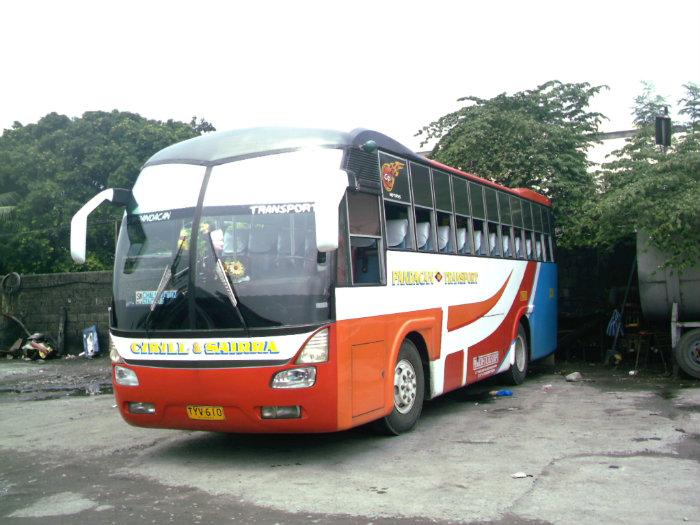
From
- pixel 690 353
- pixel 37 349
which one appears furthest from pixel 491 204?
pixel 37 349

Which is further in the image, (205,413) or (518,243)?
(518,243)

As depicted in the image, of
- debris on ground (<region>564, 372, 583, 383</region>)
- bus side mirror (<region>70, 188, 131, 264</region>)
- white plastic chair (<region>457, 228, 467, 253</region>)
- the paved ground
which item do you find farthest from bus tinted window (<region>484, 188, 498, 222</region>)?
bus side mirror (<region>70, 188, 131, 264</region>)

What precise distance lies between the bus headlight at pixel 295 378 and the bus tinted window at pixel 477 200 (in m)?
4.58

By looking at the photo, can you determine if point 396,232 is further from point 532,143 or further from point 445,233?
point 532,143

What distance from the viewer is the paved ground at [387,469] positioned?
17.1 ft

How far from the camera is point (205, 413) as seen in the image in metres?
6.43

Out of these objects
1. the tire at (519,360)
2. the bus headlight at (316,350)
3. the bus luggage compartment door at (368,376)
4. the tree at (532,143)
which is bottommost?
the tire at (519,360)

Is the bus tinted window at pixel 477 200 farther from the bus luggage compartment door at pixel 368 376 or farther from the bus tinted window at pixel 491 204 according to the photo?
the bus luggage compartment door at pixel 368 376

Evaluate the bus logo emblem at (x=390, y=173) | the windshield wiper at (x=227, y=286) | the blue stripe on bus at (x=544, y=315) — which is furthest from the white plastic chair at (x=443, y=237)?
the blue stripe on bus at (x=544, y=315)

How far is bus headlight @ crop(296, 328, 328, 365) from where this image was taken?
20.3 ft

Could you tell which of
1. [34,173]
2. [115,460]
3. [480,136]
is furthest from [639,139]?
[34,173]

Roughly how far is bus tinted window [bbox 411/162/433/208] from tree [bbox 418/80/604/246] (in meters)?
7.41

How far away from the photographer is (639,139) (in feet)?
44.7

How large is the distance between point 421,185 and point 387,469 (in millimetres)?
3395
